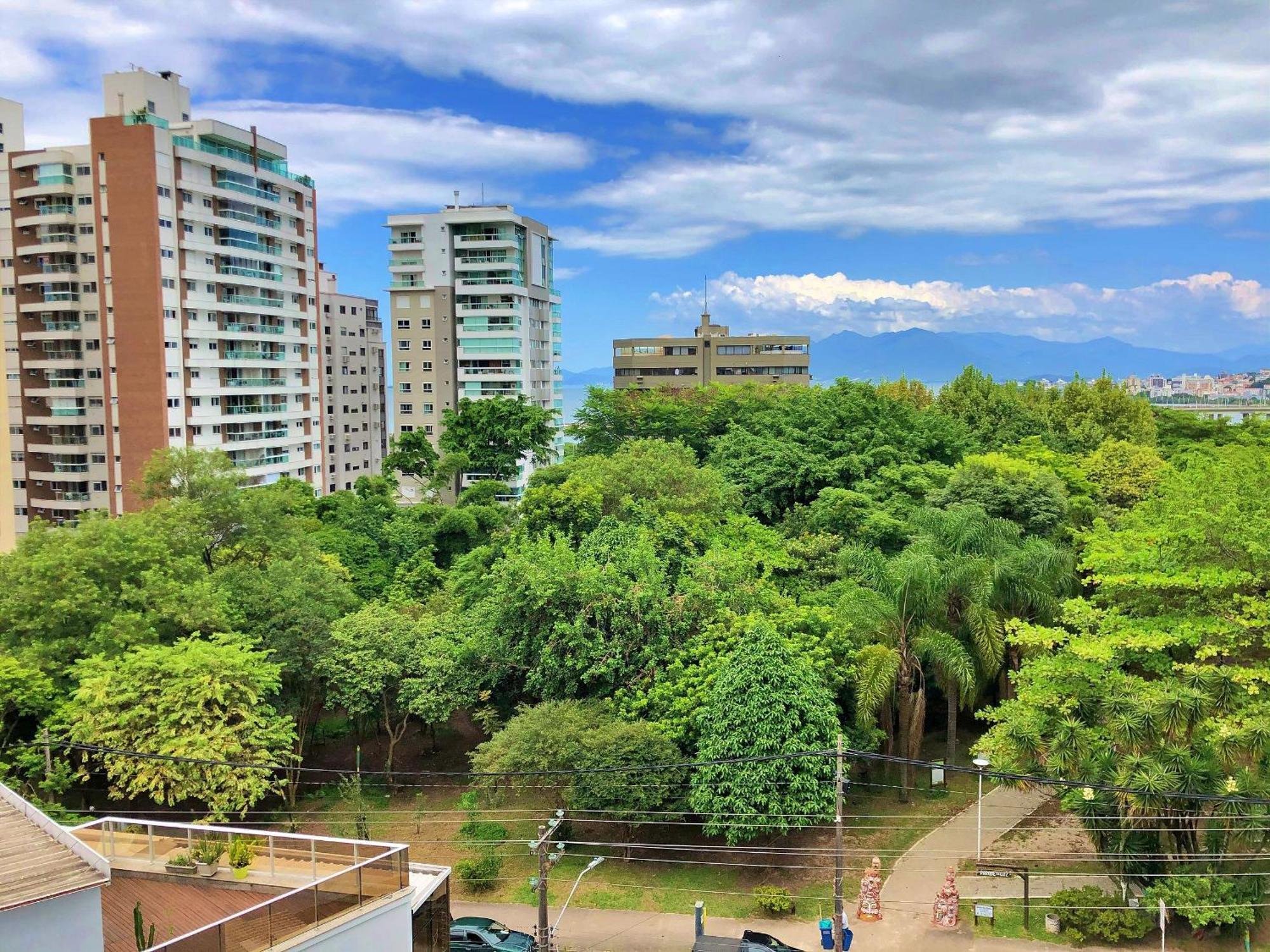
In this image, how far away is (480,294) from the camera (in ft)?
213

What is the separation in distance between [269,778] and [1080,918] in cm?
1937

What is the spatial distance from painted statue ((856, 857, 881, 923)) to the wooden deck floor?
39.8 ft

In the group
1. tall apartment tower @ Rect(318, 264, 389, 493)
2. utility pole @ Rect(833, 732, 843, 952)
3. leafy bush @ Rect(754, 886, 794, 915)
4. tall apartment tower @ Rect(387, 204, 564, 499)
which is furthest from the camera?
tall apartment tower @ Rect(318, 264, 389, 493)

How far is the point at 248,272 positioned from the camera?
5069 cm

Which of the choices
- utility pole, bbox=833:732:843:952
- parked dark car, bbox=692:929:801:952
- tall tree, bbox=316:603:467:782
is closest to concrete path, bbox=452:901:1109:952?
parked dark car, bbox=692:929:801:952

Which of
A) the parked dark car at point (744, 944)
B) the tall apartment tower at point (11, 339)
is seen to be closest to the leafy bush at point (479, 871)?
the parked dark car at point (744, 944)

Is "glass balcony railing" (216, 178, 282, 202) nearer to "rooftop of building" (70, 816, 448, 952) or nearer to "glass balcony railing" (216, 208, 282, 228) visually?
"glass balcony railing" (216, 208, 282, 228)

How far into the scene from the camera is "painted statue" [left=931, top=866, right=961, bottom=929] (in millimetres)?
18828

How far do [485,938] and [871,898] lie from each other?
763cm

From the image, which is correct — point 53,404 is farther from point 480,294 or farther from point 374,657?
point 374,657

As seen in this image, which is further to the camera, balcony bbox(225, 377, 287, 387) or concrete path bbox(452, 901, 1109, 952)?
balcony bbox(225, 377, 287, 387)

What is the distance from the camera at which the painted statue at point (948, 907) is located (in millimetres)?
18828

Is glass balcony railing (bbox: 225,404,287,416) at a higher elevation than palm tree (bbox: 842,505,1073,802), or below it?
higher

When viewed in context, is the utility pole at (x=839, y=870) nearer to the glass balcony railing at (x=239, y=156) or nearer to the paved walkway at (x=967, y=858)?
the paved walkway at (x=967, y=858)
